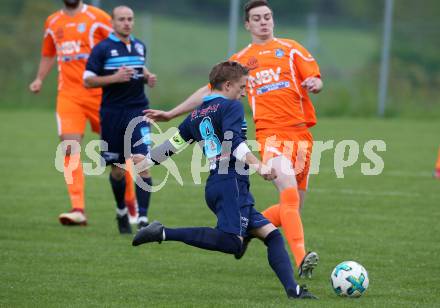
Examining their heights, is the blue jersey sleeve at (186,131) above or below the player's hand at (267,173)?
above

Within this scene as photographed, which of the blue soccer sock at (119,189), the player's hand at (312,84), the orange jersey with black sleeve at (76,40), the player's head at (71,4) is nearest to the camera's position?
the player's hand at (312,84)

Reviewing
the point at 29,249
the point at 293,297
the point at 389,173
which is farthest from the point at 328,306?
the point at 389,173

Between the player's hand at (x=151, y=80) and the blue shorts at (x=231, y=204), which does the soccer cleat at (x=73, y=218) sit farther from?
the blue shorts at (x=231, y=204)

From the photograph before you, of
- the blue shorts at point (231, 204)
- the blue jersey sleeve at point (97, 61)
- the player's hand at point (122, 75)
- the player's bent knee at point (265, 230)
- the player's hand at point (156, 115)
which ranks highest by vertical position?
the blue jersey sleeve at point (97, 61)

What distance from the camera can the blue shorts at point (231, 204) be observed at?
253 inches

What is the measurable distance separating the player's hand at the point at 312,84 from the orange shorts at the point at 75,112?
3.33 m

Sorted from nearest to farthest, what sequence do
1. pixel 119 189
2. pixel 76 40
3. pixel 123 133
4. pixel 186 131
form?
pixel 186 131 < pixel 123 133 < pixel 119 189 < pixel 76 40

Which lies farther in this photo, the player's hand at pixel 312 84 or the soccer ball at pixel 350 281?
the player's hand at pixel 312 84

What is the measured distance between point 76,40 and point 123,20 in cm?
129

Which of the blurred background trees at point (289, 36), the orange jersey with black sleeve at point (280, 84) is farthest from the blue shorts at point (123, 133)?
the blurred background trees at point (289, 36)

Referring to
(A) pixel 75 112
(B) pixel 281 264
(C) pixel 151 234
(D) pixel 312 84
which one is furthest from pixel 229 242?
(A) pixel 75 112

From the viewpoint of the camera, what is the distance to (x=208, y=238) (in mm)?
6449

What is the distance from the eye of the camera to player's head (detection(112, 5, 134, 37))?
930 cm

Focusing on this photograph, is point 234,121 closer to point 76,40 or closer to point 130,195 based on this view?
point 130,195
